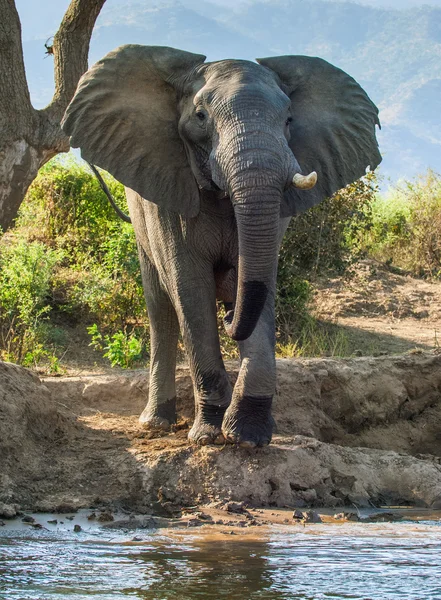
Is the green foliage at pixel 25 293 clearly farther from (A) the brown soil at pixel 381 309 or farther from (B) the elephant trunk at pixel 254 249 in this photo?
(B) the elephant trunk at pixel 254 249

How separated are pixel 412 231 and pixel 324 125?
34.0 feet

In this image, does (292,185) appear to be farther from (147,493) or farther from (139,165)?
(147,493)

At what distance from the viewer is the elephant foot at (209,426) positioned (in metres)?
6.74

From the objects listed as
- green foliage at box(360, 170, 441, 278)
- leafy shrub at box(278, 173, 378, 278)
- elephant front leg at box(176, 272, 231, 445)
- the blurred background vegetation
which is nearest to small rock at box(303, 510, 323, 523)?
elephant front leg at box(176, 272, 231, 445)

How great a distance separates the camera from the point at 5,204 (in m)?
11.6

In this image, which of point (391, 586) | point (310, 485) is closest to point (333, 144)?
point (310, 485)

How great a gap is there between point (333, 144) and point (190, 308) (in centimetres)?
148

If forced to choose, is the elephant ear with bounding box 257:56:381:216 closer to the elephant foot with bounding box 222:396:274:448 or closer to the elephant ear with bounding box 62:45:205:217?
the elephant ear with bounding box 62:45:205:217

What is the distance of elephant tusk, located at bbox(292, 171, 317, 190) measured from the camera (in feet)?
18.7

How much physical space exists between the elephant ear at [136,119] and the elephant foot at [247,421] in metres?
1.35

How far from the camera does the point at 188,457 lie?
6621 millimetres

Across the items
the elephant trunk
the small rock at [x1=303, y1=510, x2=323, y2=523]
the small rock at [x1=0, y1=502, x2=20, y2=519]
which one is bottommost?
the small rock at [x1=0, y1=502, x2=20, y2=519]

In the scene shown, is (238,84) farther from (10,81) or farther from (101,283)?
(101,283)

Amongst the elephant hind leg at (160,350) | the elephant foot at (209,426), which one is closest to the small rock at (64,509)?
the elephant foot at (209,426)
